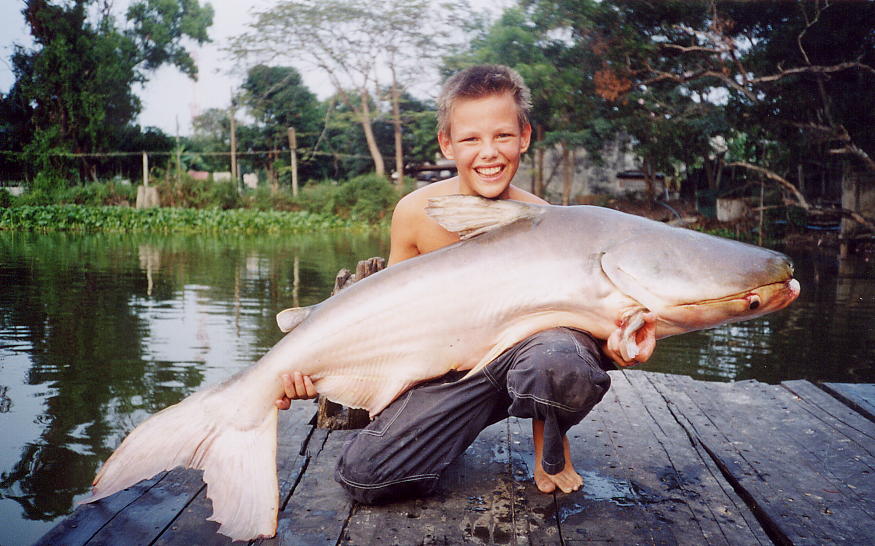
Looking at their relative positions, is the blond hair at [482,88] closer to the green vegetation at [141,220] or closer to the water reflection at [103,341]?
the water reflection at [103,341]

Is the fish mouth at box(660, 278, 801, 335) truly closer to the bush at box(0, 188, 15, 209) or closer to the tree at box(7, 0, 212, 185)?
the bush at box(0, 188, 15, 209)

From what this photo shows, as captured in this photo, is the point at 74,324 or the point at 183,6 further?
the point at 183,6

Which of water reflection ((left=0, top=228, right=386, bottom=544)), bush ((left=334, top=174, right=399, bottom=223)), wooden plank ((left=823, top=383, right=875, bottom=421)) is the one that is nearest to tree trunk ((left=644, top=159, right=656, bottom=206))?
bush ((left=334, top=174, right=399, bottom=223))

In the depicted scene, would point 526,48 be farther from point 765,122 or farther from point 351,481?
point 351,481

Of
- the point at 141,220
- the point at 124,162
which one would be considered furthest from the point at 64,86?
the point at 141,220

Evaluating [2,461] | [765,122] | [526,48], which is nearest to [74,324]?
[2,461]

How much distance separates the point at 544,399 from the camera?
1.88 metres

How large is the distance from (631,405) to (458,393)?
1.15 meters

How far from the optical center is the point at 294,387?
1.93 metres

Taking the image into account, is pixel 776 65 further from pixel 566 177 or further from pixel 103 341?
pixel 103 341

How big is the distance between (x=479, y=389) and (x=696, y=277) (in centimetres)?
74

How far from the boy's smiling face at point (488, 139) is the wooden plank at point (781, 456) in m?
1.21

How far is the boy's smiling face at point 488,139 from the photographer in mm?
2291

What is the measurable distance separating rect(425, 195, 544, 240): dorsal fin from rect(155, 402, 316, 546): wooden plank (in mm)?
943
